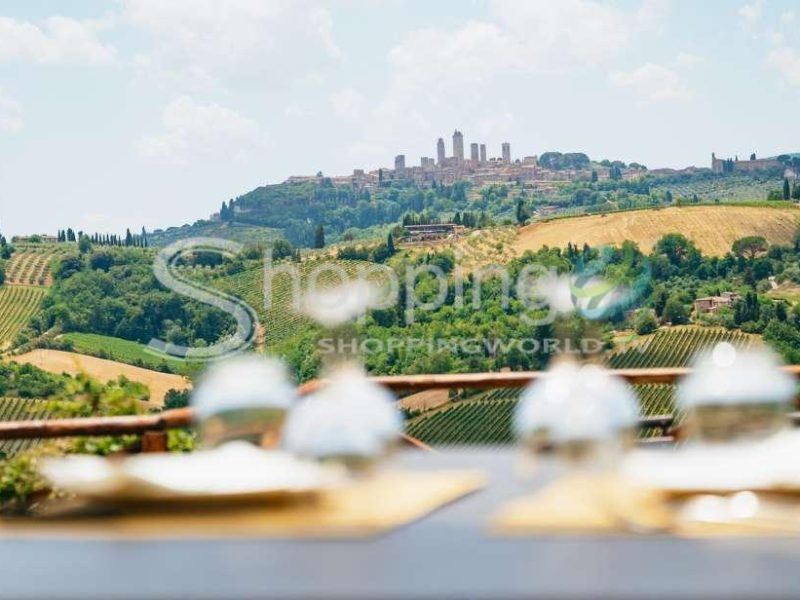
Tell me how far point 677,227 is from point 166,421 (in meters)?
71.2

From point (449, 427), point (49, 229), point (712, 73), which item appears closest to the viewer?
point (449, 427)

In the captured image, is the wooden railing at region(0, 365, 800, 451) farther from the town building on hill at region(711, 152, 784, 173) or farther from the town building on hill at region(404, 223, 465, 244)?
the town building on hill at region(711, 152, 784, 173)

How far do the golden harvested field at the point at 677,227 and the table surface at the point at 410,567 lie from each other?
6977 centimetres

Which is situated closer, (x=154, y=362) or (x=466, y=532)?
(x=466, y=532)

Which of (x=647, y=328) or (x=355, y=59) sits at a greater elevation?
(x=355, y=59)

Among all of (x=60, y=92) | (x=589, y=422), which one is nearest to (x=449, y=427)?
(x=589, y=422)

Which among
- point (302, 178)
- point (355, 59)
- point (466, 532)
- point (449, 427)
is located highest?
point (355, 59)

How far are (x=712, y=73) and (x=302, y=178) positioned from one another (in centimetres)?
3339

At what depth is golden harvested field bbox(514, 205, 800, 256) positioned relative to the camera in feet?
235

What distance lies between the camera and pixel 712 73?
10700 centimetres

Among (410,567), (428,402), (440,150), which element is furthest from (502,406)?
Result: (440,150)

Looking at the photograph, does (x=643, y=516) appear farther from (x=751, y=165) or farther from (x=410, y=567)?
(x=751, y=165)

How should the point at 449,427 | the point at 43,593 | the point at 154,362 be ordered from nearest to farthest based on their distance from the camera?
the point at 43,593 < the point at 449,427 < the point at 154,362

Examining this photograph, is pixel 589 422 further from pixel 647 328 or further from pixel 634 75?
pixel 634 75
